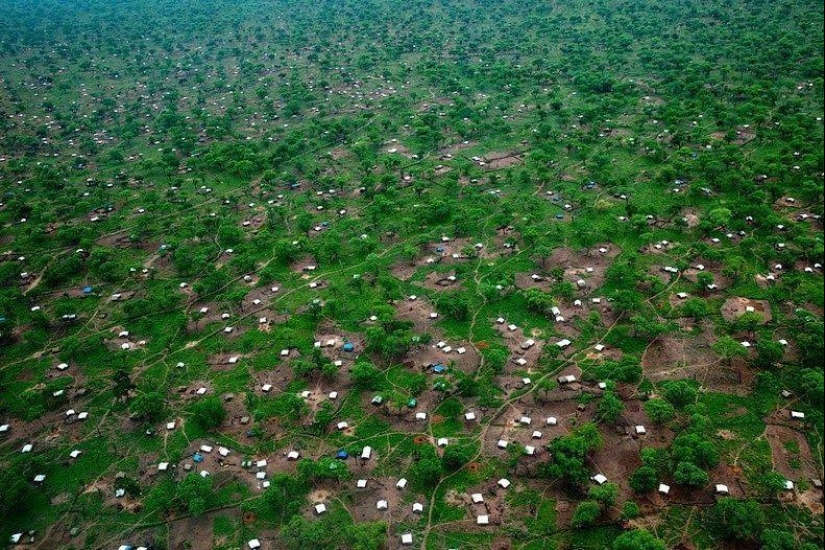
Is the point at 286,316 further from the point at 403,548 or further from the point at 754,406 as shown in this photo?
the point at 754,406

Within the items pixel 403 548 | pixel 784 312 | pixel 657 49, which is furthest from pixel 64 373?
pixel 657 49

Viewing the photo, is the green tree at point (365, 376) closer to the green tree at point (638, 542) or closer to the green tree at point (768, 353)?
the green tree at point (638, 542)

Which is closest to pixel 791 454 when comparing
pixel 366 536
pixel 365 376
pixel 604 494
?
pixel 604 494

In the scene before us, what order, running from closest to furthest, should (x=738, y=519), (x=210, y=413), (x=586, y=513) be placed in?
1. (x=738, y=519)
2. (x=586, y=513)
3. (x=210, y=413)

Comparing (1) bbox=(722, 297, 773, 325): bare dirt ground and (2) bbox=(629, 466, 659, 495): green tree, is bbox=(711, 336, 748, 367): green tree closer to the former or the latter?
(1) bbox=(722, 297, 773, 325): bare dirt ground

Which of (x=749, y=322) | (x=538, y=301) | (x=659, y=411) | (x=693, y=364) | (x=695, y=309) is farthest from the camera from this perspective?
(x=538, y=301)

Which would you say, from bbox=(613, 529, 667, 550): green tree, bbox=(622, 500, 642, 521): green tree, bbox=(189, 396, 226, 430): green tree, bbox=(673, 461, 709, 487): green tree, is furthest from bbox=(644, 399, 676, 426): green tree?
bbox=(189, 396, 226, 430): green tree

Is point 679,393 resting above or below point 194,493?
above

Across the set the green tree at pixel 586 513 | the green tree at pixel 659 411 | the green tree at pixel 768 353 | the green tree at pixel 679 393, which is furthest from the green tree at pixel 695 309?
the green tree at pixel 586 513

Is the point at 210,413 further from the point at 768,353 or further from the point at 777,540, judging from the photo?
the point at 768,353
